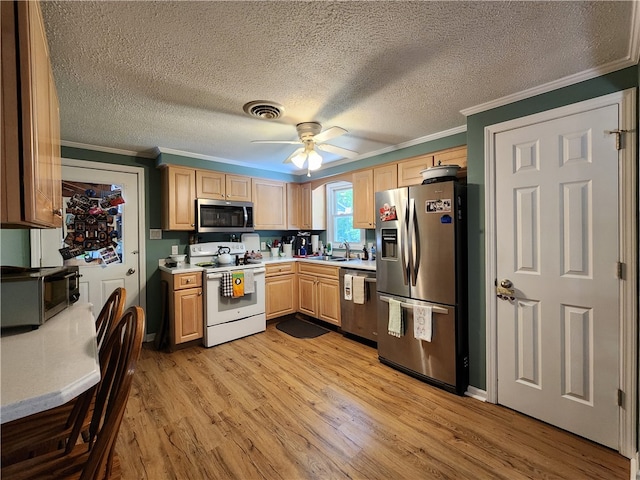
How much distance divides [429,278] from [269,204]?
265 centimetres

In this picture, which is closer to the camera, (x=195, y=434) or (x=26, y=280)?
(x=26, y=280)

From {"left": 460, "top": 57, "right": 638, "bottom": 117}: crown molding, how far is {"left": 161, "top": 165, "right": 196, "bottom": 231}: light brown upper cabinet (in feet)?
9.87

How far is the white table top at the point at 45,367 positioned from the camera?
667 mm

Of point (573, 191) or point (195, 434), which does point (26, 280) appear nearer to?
point (195, 434)

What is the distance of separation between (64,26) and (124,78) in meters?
0.45

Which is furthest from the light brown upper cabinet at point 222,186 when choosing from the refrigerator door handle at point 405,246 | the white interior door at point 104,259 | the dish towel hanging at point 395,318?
the dish towel hanging at point 395,318

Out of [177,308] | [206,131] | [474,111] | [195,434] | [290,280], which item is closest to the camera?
[195,434]

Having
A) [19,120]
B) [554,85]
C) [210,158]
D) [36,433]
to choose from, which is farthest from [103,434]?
[210,158]

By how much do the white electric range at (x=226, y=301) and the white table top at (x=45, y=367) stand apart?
2.00 metres

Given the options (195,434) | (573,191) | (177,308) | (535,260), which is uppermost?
(573,191)

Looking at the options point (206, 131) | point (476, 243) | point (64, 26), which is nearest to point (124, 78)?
point (64, 26)

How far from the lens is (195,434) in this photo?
6.07 ft

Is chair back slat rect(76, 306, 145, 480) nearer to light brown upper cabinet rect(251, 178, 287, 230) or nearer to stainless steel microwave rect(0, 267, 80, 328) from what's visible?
stainless steel microwave rect(0, 267, 80, 328)

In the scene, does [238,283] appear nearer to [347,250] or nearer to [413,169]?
[347,250]
